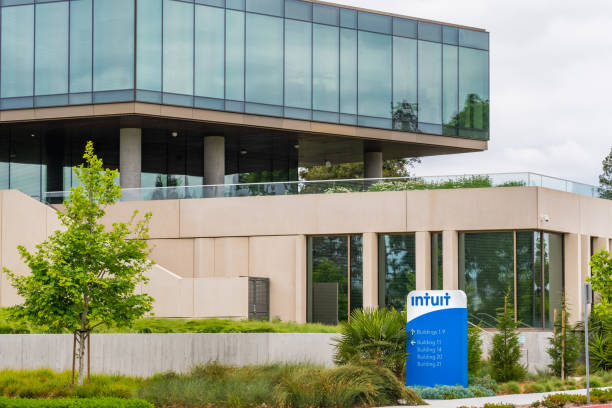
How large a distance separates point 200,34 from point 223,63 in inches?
64.5

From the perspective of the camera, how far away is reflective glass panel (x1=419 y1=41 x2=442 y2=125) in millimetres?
47031

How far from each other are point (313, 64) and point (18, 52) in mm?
13507

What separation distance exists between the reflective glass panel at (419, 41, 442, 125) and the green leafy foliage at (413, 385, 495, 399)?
87.9 feet

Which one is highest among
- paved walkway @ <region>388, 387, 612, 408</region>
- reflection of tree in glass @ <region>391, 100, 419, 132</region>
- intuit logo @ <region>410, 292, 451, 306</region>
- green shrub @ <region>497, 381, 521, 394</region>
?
reflection of tree in glass @ <region>391, 100, 419, 132</region>

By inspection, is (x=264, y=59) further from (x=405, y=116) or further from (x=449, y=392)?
(x=449, y=392)

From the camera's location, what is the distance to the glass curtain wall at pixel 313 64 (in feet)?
138

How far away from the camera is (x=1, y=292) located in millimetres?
34469

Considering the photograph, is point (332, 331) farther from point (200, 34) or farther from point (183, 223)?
point (200, 34)

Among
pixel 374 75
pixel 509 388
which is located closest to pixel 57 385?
pixel 509 388

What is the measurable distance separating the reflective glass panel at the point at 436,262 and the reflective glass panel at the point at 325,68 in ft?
37.8

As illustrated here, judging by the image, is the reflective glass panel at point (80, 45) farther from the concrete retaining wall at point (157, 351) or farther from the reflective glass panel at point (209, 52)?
the concrete retaining wall at point (157, 351)

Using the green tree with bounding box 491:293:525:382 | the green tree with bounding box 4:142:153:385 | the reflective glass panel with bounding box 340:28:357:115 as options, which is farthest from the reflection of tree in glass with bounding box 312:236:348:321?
the green tree with bounding box 4:142:153:385

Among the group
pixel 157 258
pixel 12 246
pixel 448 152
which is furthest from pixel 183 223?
pixel 448 152

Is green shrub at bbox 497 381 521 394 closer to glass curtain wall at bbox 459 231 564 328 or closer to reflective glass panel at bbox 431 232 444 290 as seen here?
glass curtain wall at bbox 459 231 564 328
